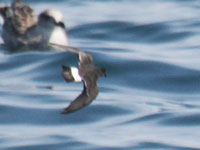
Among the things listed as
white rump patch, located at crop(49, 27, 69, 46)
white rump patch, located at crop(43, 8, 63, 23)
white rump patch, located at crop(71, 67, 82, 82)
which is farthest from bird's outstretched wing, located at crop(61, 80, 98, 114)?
white rump patch, located at crop(43, 8, 63, 23)

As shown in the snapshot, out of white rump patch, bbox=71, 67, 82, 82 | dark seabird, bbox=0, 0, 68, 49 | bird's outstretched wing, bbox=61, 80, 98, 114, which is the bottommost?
dark seabird, bbox=0, 0, 68, 49

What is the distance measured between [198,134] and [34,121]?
187 centimetres

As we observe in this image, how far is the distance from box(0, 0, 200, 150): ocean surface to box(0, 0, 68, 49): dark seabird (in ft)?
1.17

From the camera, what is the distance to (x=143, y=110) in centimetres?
1160

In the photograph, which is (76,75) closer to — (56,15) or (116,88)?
(116,88)

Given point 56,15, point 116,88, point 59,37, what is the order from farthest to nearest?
point 56,15
point 59,37
point 116,88

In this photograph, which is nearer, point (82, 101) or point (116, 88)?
point (82, 101)

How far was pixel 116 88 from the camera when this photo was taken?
42.7 ft

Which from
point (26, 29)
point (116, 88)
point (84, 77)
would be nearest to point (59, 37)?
point (26, 29)

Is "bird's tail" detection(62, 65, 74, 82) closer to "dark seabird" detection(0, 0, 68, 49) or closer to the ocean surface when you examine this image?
the ocean surface

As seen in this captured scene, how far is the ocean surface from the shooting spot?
10.2m

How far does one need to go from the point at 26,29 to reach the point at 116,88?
3400mm

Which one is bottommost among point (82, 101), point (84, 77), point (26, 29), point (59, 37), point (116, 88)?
point (26, 29)

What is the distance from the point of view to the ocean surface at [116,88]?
10188mm
